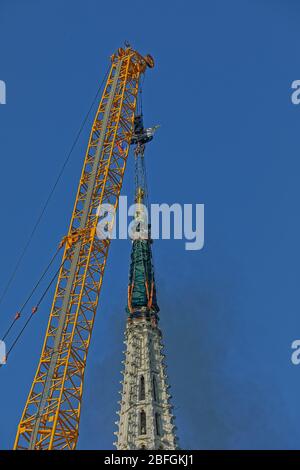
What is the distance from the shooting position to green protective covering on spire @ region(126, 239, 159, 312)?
13938 centimetres

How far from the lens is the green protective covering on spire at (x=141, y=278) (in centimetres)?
13938

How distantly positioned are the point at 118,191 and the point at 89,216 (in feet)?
19.1

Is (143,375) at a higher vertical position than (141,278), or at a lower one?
lower

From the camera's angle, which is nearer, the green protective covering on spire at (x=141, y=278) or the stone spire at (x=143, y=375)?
the stone spire at (x=143, y=375)

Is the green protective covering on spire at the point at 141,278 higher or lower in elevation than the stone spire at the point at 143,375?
higher

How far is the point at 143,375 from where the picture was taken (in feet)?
420

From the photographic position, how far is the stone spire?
120875 millimetres

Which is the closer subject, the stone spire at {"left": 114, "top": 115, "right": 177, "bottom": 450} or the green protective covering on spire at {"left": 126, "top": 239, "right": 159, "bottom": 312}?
the stone spire at {"left": 114, "top": 115, "right": 177, "bottom": 450}

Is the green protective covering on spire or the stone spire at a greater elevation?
the green protective covering on spire

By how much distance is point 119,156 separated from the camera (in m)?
120

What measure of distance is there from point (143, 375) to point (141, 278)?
20.0 meters
